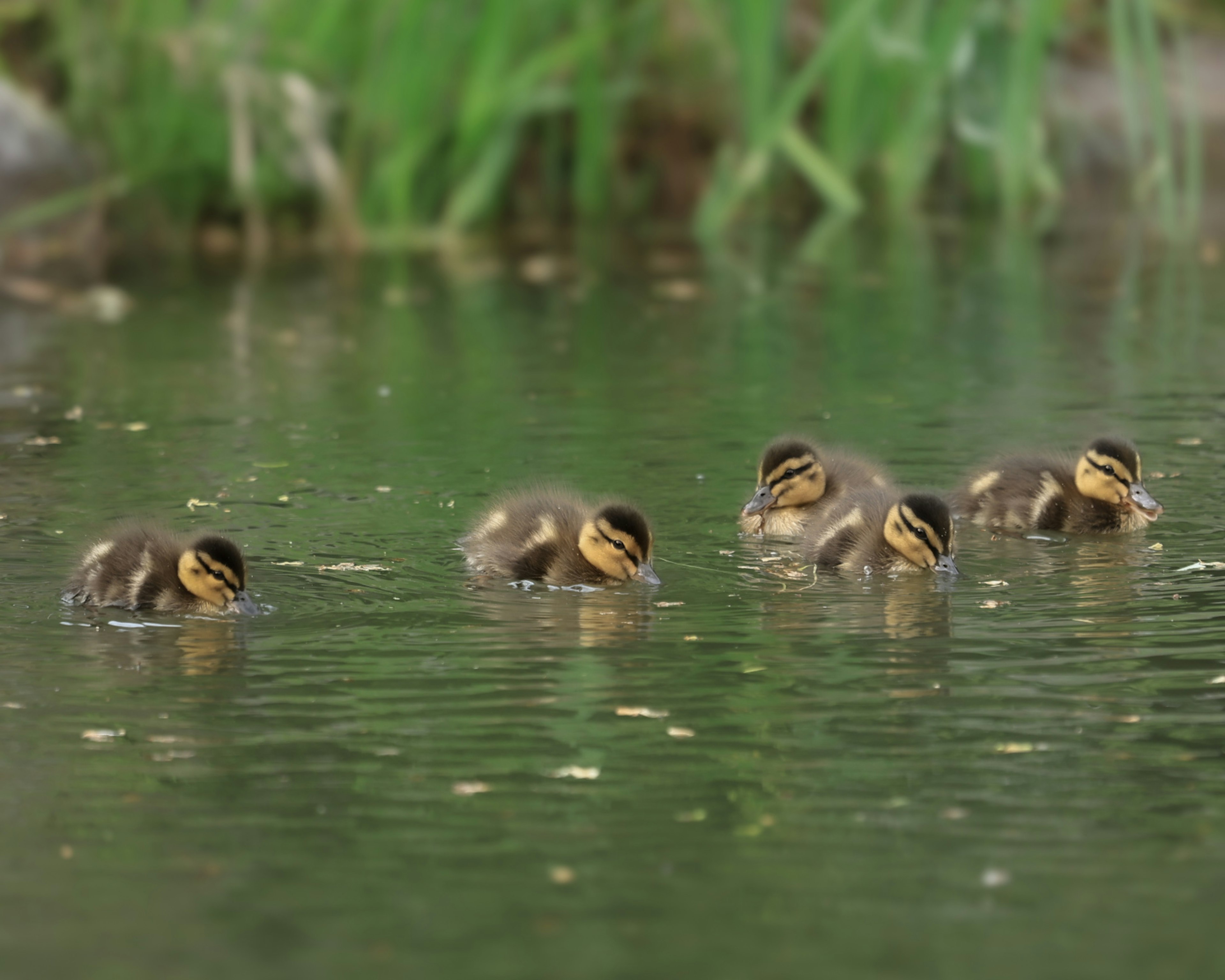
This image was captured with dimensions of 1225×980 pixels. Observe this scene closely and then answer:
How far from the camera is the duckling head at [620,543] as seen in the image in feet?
19.4

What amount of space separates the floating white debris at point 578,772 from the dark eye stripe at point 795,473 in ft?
A: 8.20

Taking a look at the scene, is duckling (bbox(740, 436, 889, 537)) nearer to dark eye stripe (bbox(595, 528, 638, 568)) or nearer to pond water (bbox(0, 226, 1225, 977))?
pond water (bbox(0, 226, 1225, 977))

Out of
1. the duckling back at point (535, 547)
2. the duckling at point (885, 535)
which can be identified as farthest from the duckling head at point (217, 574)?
the duckling at point (885, 535)

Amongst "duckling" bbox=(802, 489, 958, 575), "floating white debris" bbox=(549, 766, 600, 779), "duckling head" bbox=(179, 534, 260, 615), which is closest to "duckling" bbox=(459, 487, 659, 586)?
"duckling" bbox=(802, 489, 958, 575)

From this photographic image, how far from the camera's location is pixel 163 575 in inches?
225

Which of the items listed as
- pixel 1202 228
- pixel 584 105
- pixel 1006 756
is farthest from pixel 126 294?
pixel 1006 756

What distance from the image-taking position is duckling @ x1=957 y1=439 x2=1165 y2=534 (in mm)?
6566

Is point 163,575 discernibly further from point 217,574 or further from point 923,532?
point 923,532

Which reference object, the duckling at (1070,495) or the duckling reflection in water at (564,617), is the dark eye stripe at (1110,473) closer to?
the duckling at (1070,495)

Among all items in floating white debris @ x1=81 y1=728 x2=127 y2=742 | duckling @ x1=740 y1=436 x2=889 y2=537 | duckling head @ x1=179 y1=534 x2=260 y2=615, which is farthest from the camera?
duckling @ x1=740 y1=436 x2=889 y2=537

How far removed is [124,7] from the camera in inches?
566

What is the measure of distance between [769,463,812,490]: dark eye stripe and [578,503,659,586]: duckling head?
2.65 ft

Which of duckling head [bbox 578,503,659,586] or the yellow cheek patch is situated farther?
the yellow cheek patch

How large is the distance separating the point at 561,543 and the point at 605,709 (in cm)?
144
